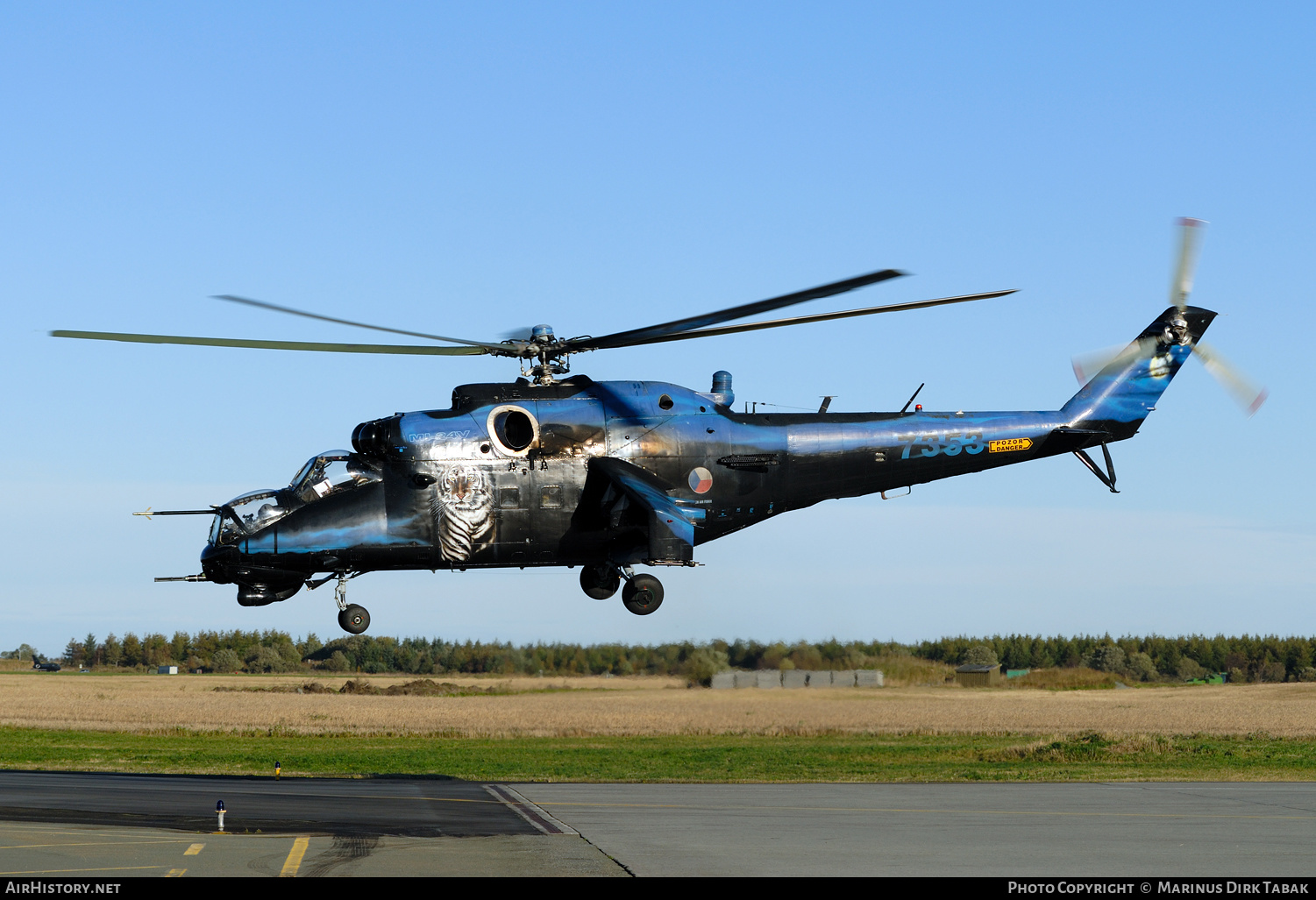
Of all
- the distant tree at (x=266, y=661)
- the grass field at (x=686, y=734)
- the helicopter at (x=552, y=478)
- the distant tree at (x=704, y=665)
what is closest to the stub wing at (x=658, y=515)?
the helicopter at (x=552, y=478)

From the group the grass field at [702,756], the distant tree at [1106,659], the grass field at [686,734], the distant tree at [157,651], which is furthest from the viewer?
the distant tree at [157,651]

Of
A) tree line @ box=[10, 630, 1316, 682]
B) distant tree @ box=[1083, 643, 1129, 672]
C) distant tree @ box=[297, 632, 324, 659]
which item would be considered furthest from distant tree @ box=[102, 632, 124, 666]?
distant tree @ box=[1083, 643, 1129, 672]

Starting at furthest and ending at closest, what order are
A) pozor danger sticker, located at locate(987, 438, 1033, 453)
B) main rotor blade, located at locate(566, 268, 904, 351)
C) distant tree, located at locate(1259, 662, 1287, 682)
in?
distant tree, located at locate(1259, 662, 1287, 682) < pozor danger sticker, located at locate(987, 438, 1033, 453) < main rotor blade, located at locate(566, 268, 904, 351)

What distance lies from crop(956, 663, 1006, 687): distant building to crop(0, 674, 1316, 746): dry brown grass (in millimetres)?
708

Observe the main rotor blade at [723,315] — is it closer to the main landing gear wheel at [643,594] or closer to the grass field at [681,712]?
the main landing gear wheel at [643,594]

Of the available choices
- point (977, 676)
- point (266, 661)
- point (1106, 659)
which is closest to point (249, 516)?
point (977, 676)

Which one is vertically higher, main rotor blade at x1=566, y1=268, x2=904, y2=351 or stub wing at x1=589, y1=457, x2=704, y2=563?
main rotor blade at x1=566, y1=268, x2=904, y2=351

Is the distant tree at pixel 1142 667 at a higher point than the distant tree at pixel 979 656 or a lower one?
lower

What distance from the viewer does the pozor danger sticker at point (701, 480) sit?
940 inches

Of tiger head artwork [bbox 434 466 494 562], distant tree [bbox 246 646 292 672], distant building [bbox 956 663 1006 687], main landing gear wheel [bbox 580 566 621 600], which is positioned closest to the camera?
tiger head artwork [bbox 434 466 494 562]

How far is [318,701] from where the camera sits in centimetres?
8956

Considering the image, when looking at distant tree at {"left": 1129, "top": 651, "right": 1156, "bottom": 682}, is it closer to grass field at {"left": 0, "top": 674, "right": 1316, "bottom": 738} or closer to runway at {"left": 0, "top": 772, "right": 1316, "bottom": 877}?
grass field at {"left": 0, "top": 674, "right": 1316, "bottom": 738}

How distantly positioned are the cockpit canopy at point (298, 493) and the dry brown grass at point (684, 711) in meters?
26.9

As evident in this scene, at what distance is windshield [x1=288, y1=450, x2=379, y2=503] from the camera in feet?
72.8
